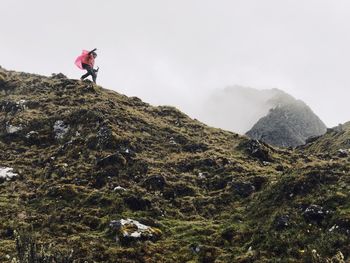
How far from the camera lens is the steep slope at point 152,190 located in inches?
1043

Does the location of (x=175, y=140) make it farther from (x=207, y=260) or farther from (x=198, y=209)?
(x=207, y=260)

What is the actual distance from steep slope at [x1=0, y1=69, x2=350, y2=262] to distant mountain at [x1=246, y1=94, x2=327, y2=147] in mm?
73396

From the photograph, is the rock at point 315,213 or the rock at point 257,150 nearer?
the rock at point 315,213

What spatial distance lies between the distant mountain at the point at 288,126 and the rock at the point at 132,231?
92859 mm

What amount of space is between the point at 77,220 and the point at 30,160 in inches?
471

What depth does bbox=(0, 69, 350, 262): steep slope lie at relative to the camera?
26.5 metres

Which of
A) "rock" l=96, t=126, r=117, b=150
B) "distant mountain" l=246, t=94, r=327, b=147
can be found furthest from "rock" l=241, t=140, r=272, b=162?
"distant mountain" l=246, t=94, r=327, b=147

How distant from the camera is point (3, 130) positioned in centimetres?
4662

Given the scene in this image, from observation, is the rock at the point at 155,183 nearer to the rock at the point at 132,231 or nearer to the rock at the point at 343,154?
the rock at the point at 132,231

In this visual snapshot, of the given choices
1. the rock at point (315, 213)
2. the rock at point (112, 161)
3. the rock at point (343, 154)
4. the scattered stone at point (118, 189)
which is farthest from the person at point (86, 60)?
the rock at point (315, 213)

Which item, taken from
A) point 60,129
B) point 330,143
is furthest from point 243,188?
point 330,143

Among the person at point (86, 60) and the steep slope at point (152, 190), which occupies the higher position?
the person at point (86, 60)

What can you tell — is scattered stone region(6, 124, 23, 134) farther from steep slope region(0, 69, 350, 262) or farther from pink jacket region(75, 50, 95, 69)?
pink jacket region(75, 50, 95, 69)

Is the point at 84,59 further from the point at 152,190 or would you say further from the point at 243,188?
the point at 243,188
